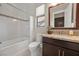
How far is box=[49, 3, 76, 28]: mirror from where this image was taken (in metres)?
1.79

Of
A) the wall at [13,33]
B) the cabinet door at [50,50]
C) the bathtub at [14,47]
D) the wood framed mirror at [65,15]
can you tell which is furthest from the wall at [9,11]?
the cabinet door at [50,50]

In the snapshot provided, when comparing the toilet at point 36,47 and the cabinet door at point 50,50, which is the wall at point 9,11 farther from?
the cabinet door at point 50,50

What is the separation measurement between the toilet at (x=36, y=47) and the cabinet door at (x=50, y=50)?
9 cm

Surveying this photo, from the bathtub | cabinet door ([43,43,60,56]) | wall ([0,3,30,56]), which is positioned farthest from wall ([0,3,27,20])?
cabinet door ([43,43,60,56])

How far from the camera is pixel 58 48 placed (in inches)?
61.4

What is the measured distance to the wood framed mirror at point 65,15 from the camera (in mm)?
1783

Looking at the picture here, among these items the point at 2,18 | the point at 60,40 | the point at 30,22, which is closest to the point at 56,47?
the point at 60,40

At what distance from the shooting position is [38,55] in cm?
164

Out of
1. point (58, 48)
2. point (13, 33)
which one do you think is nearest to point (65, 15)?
point (58, 48)

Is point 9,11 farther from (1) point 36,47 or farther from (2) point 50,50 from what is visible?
(2) point 50,50

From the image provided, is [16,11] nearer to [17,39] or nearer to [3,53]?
[17,39]

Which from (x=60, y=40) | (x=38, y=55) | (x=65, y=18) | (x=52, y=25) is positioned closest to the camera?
(x=60, y=40)

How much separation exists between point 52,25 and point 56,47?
0.62 metres

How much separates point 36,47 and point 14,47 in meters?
0.34
